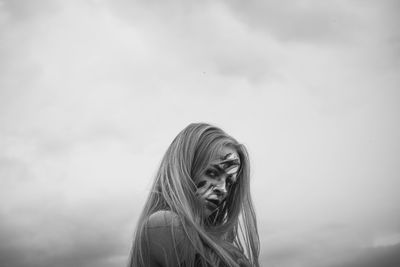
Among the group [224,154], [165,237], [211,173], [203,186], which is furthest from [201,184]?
[165,237]

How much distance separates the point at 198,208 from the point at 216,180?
0.49 metres

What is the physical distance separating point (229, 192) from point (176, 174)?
1417 millimetres

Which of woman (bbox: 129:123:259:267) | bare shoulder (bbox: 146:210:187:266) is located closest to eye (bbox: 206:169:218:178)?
woman (bbox: 129:123:259:267)

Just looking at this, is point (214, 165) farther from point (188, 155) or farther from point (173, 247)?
point (173, 247)

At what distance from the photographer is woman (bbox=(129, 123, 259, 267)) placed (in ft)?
11.6

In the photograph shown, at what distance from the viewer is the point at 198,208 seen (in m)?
4.01

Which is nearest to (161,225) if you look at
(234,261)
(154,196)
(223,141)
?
(154,196)

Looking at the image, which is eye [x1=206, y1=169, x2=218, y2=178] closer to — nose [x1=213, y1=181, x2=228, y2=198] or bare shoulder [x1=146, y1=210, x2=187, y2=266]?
nose [x1=213, y1=181, x2=228, y2=198]

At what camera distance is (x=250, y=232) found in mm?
4961

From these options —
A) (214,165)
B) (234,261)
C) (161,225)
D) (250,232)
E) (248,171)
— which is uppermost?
(248,171)

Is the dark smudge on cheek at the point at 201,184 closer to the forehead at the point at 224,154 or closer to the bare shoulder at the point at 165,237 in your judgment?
the forehead at the point at 224,154

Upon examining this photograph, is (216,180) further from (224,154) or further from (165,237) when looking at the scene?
(165,237)

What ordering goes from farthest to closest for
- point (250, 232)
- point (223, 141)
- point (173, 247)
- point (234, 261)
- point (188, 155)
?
point (250, 232) → point (223, 141) → point (188, 155) → point (234, 261) → point (173, 247)

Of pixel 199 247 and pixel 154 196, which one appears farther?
pixel 154 196
